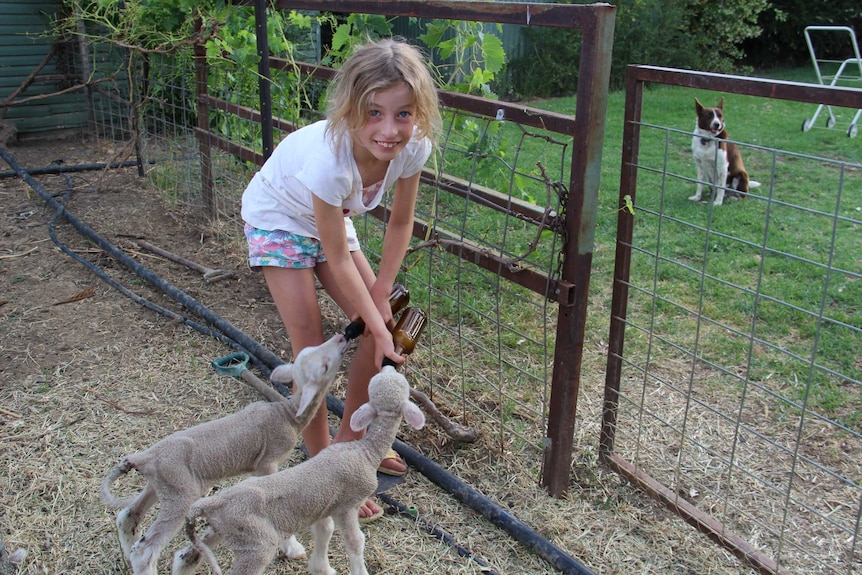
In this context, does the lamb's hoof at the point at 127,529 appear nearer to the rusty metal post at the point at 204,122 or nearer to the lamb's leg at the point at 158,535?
the lamb's leg at the point at 158,535

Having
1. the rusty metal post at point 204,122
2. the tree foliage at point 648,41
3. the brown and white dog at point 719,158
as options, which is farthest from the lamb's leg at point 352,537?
the tree foliage at point 648,41

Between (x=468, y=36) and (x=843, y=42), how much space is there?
1492 centimetres

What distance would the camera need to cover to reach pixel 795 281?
505cm

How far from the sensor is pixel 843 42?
15672 mm

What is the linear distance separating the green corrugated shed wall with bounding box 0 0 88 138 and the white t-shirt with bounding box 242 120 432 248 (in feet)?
21.9

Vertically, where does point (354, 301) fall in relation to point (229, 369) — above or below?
above

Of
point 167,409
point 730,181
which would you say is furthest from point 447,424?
point 730,181

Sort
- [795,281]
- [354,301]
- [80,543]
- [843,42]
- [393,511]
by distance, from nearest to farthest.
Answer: [354,301] → [80,543] → [393,511] → [795,281] → [843,42]

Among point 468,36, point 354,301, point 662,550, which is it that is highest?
point 468,36

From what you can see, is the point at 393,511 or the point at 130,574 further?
the point at 393,511

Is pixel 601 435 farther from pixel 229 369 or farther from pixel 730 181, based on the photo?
pixel 730 181

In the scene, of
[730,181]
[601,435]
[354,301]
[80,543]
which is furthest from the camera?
[730,181]

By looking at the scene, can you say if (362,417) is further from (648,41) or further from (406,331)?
(648,41)

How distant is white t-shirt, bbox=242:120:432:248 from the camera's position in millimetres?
2436
